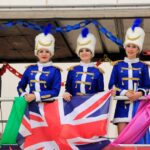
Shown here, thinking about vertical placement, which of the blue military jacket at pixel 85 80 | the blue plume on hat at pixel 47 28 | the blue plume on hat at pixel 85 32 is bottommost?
the blue military jacket at pixel 85 80

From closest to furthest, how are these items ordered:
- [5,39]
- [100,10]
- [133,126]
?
[133,126] < [100,10] < [5,39]

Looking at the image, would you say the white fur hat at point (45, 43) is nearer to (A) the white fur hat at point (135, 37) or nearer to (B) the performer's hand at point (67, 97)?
(B) the performer's hand at point (67, 97)

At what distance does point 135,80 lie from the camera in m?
6.19

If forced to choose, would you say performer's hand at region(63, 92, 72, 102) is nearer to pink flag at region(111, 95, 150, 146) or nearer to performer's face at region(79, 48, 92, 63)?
performer's face at region(79, 48, 92, 63)

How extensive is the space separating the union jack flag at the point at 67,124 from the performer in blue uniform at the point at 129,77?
0.18 metres

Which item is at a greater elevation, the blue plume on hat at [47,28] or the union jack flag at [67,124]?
the blue plume on hat at [47,28]

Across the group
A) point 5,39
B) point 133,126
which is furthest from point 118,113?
point 5,39

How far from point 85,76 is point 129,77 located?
1.57 ft

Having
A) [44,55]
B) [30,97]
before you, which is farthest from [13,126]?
[44,55]

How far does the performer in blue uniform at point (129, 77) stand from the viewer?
6.14 m

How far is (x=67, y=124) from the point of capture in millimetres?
6160

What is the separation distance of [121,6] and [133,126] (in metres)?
1.39

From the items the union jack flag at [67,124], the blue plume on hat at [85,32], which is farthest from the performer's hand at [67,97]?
the blue plume on hat at [85,32]

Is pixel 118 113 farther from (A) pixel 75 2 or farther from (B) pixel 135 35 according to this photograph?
(A) pixel 75 2
